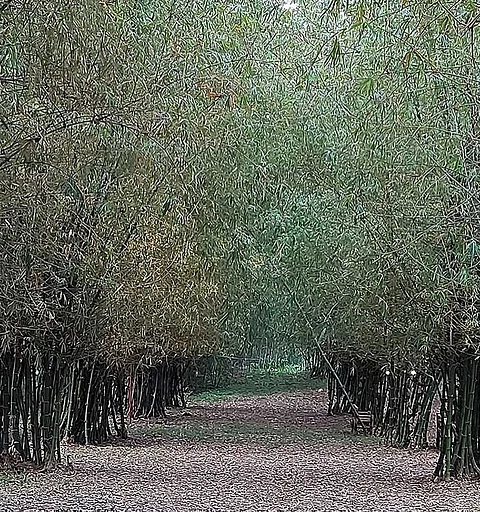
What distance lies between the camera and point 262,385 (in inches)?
1001

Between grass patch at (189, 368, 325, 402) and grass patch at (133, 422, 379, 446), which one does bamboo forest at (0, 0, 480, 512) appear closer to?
grass patch at (133, 422, 379, 446)

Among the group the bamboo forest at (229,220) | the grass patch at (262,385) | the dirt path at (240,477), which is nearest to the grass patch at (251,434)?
the dirt path at (240,477)

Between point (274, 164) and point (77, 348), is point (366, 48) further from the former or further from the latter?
point (77, 348)

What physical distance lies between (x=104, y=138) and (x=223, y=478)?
139 inches

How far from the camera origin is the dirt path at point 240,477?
607 centimetres

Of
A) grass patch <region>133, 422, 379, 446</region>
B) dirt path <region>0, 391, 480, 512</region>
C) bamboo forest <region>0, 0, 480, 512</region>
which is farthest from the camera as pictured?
grass patch <region>133, 422, 379, 446</region>

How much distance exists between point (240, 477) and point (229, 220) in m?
2.39

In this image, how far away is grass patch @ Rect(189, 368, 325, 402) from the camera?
21.5m

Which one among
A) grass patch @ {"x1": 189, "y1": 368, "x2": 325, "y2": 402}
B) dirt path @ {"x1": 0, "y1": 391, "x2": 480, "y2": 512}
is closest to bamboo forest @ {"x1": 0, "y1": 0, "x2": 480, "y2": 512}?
dirt path @ {"x1": 0, "y1": 391, "x2": 480, "y2": 512}

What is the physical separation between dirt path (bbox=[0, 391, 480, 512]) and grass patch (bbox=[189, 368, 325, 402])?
348 inches

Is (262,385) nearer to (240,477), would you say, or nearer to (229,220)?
(229,220)

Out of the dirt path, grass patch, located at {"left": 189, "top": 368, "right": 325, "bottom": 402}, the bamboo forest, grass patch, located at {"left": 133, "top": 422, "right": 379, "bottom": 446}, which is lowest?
grass patch, located at {"left": 133, "top": 422, "right": 379, "bottom": 446}

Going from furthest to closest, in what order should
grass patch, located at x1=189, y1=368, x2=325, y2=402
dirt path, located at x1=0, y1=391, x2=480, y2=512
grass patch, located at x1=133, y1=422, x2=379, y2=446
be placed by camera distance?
grass patch, located at x1=189, y1=368, x2=325, y2=402
grass patch, located at x1=133, y1=422, x2=379, y2=446
dirt path, located at x1=0, y1=391, x2=480, y2=512

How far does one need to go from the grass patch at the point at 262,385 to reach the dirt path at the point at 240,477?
8835 mm
